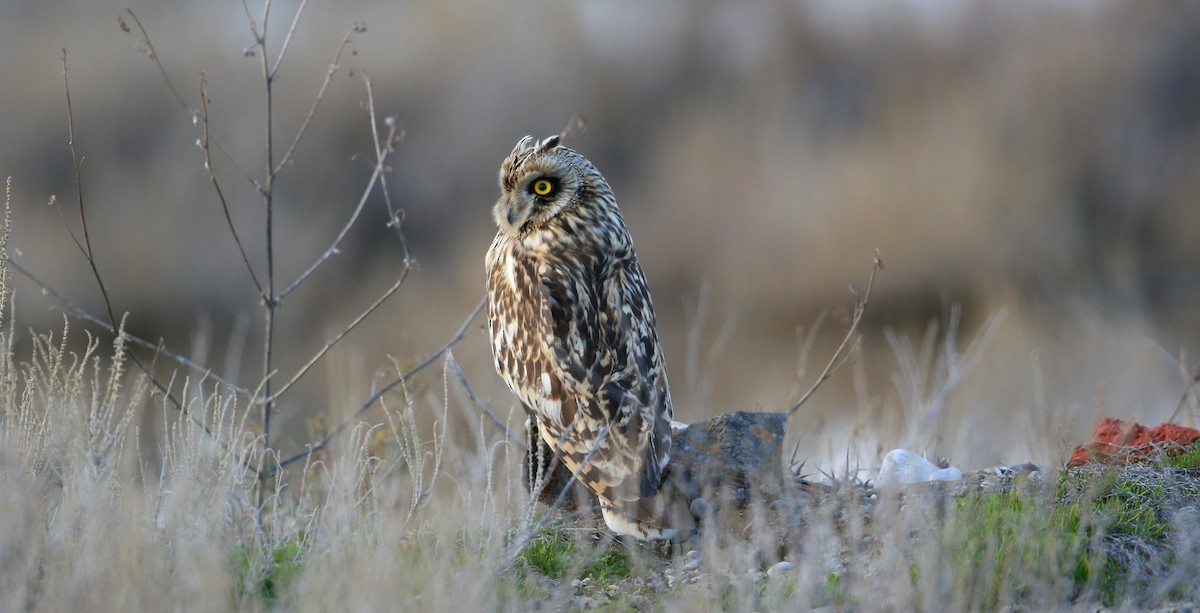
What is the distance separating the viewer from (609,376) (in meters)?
4.71

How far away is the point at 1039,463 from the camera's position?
5223mm

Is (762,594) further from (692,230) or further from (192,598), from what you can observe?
(692,230)

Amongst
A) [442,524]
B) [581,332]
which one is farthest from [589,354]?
[442,524]

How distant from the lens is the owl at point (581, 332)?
15.1ft

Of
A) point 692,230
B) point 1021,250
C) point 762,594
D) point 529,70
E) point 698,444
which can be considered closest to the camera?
point 762,594

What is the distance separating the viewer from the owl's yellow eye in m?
5.19

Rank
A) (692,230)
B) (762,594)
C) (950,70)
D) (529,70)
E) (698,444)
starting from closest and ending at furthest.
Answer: (762,594) → (698,444) → (692,230) → (950,70) → (529,70)

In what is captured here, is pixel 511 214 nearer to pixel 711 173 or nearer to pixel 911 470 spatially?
pixel 911 470

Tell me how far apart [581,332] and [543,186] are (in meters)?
0.77

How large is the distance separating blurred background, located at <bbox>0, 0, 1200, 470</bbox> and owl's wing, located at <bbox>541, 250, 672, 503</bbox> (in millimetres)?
5424

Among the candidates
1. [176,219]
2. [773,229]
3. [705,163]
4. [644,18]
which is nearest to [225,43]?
[176,219]

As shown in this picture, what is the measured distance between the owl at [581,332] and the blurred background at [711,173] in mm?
5370

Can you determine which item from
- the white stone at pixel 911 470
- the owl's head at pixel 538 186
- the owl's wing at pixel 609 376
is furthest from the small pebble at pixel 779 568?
the owl's head at pixel 538 186

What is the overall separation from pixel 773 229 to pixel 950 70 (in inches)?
142
